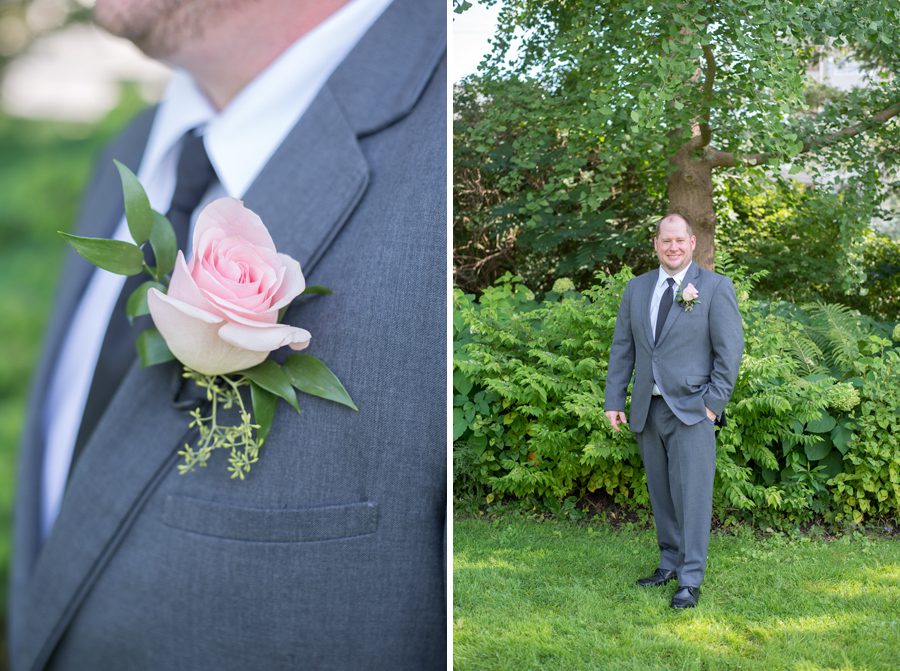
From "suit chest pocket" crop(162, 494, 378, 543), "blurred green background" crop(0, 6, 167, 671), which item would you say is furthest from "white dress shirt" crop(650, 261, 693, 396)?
"blurred green background" crop(0, 6, 167, 671)

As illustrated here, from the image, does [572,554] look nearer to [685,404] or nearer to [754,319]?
[685,404]

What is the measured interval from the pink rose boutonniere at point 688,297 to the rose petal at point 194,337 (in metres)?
1.73

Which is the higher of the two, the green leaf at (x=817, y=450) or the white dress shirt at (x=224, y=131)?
the white dress shirt at (x=224, y=131)

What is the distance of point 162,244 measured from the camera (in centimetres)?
112

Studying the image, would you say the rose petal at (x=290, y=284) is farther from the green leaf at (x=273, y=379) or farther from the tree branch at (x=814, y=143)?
the tree branch at (x=814, y=143)

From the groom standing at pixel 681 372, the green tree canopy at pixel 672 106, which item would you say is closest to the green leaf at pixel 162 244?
the groom standing at pixel 681 372

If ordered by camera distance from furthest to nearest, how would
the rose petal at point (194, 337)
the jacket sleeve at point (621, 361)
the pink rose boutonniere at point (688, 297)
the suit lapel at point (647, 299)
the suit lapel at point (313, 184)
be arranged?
the jacket sleeve at point (621, 361), the suit lapel at point (647, 299), the pink rose boutonniere at point (688, 297), the suit lapel at point (313, 184), the rose petal at point (194, 337)

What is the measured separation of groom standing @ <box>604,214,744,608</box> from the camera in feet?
8.16

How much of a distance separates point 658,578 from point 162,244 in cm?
226

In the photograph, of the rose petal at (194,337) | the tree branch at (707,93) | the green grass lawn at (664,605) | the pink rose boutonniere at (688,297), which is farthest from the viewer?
the tree branch at (707,93)

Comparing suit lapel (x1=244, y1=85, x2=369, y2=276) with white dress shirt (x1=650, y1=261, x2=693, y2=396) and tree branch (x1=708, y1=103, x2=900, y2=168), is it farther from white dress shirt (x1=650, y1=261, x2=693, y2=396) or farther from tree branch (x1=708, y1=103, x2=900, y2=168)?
tree branch (x1=708, y1=103, x2=900, y2=168)

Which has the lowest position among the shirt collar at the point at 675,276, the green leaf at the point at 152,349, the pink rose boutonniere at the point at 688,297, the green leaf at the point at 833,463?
the green leaf at the point at 833,463

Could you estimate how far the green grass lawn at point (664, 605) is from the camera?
2.33 meters

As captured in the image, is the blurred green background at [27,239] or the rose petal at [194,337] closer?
the blurred green background at [27,239]
